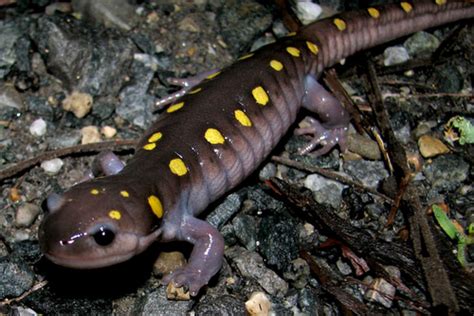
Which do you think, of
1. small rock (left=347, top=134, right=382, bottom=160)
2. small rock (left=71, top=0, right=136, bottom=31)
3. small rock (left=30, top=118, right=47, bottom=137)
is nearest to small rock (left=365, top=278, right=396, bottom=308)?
small rock (left=347, top=134, right=382, bottom=160)

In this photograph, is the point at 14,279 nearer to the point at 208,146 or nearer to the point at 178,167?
the point at 178,167

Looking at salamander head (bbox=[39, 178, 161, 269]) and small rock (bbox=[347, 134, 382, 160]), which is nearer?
salamander head (bbox=[39, 178, 161, 269])

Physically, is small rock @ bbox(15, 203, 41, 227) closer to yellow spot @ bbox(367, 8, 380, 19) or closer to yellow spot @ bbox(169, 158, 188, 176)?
yellow spot @ bbox(169, 158, 188, 176)

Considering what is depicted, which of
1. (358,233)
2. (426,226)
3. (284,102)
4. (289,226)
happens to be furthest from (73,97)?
(426,226)

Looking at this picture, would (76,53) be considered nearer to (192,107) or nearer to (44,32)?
(44,32)

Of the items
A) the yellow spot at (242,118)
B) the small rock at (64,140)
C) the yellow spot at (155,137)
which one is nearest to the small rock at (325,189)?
the yellow spot at (242,118)

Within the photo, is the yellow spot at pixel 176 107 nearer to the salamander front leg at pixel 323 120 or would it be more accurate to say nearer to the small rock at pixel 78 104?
the small rock at pixel 78 104

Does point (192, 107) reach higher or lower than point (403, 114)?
higher
